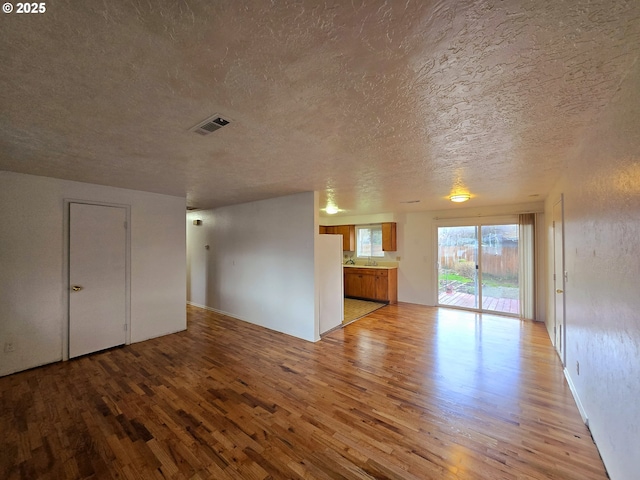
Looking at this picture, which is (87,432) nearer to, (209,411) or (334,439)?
(209,411)

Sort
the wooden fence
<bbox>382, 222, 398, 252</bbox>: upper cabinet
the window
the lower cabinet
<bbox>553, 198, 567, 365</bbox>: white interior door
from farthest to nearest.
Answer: the window → <bbox>382, 222, 398, 252</bbox>: upper cabinet → the lower cabinet → the wooden fence → <bbox>553, 198, 567, 365</bbox>: white interior door

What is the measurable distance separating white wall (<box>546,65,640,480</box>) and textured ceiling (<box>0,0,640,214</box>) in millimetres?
162

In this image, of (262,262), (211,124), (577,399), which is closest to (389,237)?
(262,262)

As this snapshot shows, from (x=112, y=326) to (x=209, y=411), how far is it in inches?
101

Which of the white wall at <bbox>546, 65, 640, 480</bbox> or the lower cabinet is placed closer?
the white wall at <bbox>546, 65, 640, 480</bbox>

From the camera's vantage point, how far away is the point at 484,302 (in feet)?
18.6

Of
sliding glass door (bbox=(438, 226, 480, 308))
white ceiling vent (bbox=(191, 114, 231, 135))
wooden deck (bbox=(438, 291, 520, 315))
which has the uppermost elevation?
white ceiling vent (bbox=(191, 114, 231, 135))

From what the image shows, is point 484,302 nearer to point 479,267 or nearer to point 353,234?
point 479,267

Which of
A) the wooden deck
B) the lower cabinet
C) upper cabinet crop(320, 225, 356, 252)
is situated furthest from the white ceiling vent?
the wooden deck

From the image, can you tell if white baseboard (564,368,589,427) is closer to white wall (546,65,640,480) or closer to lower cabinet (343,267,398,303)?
white wall (546,65,640,480)

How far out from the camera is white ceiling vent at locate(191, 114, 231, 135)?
66.3 inches

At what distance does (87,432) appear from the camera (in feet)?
6.80

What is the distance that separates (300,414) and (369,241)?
571cm

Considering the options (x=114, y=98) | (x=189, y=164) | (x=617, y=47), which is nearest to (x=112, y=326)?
(x=189, y=164)
